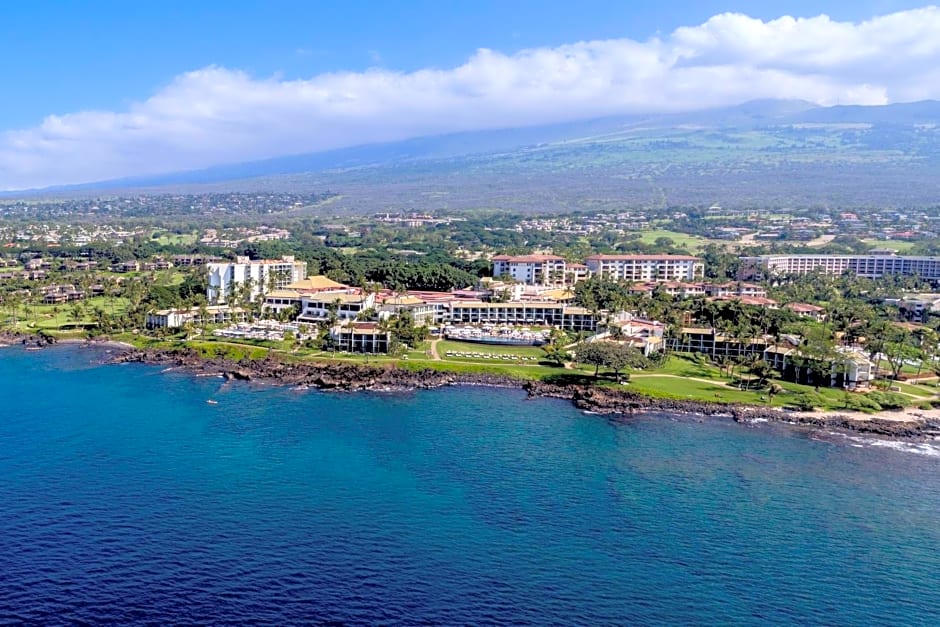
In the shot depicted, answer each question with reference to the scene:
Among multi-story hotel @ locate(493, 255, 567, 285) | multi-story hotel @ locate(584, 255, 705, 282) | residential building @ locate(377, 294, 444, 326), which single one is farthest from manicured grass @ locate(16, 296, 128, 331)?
multi-story hotel @ locate(584, 255, 705, 282)

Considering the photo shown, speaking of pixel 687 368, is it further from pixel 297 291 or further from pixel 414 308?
pixel 297 291

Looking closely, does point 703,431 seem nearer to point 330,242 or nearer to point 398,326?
point 398,326

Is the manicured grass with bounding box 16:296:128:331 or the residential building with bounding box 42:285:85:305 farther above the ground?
the residential building with bounding box 42:285:85:305

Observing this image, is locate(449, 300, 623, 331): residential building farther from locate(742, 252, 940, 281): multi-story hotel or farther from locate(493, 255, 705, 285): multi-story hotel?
locate(742, 252, 940, 281): multi-story hotel

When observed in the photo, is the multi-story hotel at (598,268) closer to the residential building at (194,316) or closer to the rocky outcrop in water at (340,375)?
the residential building at (194,316)

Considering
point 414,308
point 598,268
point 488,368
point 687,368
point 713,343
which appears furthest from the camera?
point 598,268

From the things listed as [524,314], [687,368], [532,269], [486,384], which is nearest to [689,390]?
[687,368]
